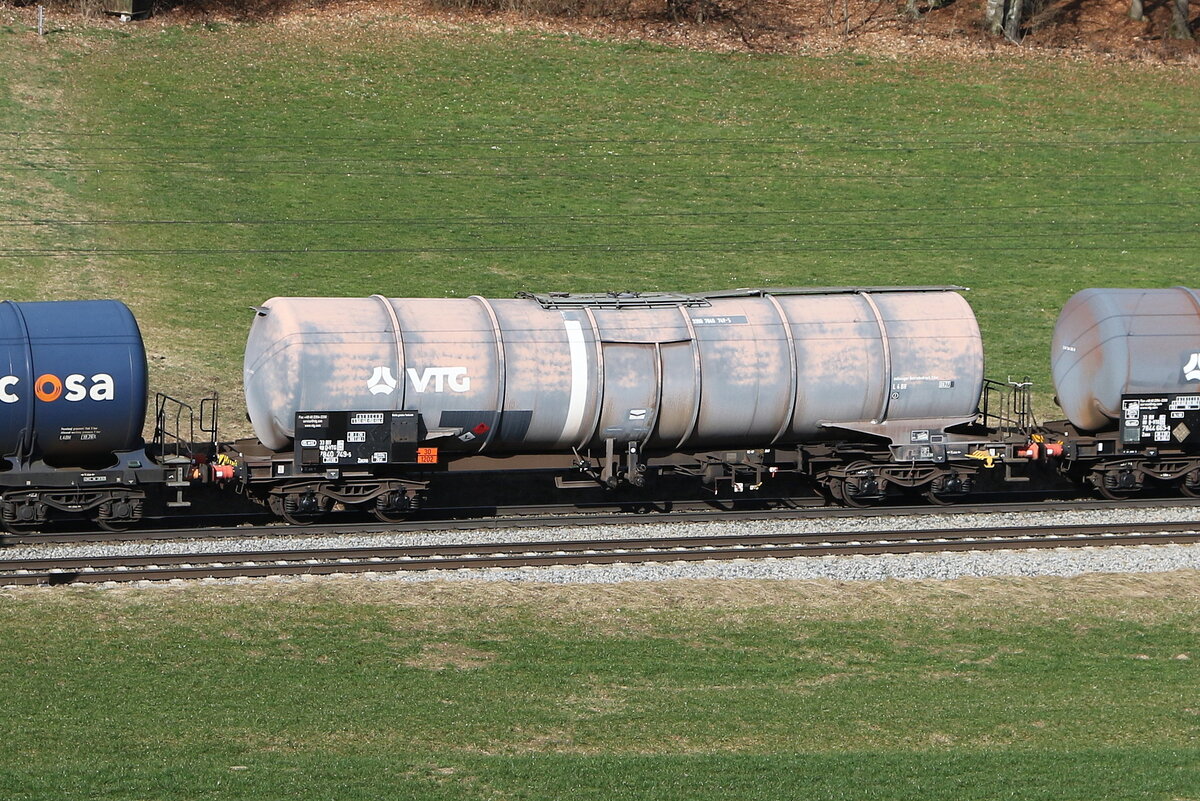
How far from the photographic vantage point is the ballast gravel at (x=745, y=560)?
22.0m

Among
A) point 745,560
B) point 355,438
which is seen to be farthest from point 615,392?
point 355,438

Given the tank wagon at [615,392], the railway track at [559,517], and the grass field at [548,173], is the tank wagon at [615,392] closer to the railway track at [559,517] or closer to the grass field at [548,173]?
the railway track at [559,517]

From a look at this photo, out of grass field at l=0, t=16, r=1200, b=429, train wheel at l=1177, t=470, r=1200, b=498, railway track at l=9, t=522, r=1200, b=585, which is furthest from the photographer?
grass field at l=0, t=16, r=1200, b=429

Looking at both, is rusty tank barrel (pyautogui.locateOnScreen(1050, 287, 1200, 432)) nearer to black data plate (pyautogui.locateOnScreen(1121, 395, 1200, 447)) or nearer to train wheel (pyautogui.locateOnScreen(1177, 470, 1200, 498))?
black data plate (pyautogui.locateOnScreen(1121, 395, 1200, 447))

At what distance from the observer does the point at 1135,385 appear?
26.6 metres

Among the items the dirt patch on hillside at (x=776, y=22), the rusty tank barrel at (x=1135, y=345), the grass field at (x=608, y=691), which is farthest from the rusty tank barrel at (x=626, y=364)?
the dirt patch on hillside at (x=776, y=22)

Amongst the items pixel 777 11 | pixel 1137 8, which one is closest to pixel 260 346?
pixel 777 11

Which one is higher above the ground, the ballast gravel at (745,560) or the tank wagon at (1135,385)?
the tank wagon at (1135,385)

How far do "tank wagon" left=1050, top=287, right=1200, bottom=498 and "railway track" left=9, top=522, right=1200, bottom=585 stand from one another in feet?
7.08

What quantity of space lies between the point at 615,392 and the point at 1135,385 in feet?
31.1

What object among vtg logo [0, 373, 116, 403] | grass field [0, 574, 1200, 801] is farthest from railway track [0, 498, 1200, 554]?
grass field [0, 574, 1200, 801]

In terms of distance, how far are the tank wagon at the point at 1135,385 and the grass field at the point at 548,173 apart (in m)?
7.42

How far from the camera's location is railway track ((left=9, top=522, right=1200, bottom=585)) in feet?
70.5

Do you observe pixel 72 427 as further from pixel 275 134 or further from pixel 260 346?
pixel 275 134
